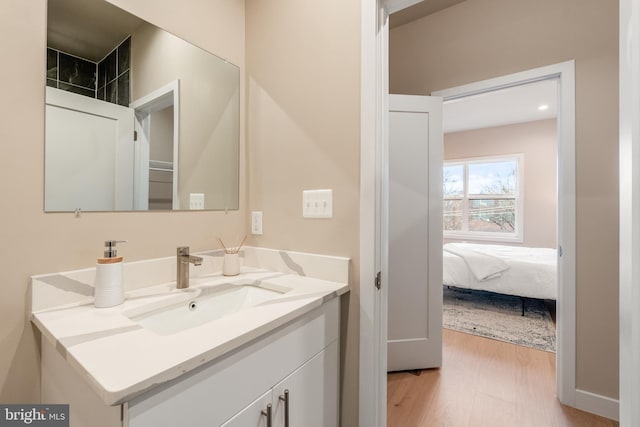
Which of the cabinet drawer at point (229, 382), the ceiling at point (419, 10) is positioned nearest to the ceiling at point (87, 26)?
the cabinet drawer at point (229, 382)

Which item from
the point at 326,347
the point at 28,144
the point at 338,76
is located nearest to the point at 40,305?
the point at 28,144

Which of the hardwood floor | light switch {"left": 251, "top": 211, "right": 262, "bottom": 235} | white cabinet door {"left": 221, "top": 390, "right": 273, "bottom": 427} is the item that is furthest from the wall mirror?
the hardwood floor

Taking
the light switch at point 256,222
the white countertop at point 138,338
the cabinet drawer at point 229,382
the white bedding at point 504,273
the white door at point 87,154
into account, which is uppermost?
the white door at point 87,154

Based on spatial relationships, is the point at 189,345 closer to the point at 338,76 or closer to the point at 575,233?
the point at 338,76

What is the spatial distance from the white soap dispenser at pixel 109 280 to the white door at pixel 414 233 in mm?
1621

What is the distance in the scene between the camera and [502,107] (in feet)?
13.5

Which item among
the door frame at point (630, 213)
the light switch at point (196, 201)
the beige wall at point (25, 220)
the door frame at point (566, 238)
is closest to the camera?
the door frame at point (630, 213)

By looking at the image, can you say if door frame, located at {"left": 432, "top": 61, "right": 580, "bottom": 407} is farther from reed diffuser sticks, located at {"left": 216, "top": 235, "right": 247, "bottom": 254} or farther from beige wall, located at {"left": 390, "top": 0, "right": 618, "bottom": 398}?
reed diffuser sticks, located at {"left": 216, "top": 235, "right": 247, "bottom": 254}

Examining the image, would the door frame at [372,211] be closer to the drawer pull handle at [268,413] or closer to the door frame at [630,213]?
the drawer pull handle at [268,413]

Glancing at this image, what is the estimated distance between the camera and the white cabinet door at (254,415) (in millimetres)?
676

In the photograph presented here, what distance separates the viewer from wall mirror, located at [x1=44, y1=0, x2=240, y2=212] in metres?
0.89

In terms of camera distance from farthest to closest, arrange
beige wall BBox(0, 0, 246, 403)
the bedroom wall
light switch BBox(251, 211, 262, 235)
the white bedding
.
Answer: the bedroom wall < the white bedding < light switch BBox(251, 211, 262, 235) < beige wall BBox(0, 0, 246, 403)

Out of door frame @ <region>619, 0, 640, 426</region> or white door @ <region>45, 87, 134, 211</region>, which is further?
white door @ <region>45, 87, 134, 211</region>

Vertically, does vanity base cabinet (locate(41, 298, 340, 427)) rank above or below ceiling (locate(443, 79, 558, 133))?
below
